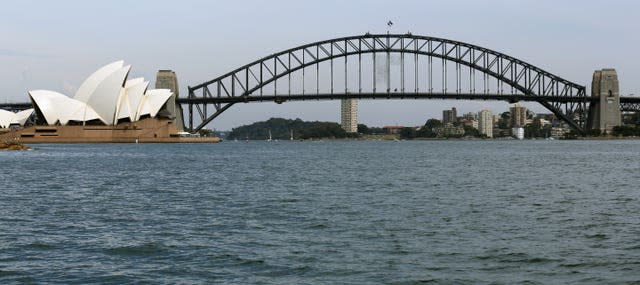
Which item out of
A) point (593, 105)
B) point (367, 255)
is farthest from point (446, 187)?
point (593, 105)

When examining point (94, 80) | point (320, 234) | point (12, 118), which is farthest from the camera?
point (12, 118)

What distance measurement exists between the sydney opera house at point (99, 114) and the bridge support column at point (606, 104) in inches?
3057

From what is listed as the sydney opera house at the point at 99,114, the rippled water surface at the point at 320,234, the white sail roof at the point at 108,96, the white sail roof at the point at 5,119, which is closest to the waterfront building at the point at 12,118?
the white sail roof at the point at 5,119

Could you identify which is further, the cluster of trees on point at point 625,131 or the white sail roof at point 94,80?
the cluster of trees on point at point 625,131

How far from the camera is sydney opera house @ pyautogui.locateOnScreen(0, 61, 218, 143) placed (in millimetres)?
126125

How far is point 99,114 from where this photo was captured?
129 metres

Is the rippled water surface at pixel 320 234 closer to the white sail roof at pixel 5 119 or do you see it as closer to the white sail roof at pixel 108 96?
the white sail roof at pixel 108 96

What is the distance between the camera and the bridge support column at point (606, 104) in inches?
6048

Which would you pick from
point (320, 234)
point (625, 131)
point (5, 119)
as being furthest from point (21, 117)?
point (320, 234)

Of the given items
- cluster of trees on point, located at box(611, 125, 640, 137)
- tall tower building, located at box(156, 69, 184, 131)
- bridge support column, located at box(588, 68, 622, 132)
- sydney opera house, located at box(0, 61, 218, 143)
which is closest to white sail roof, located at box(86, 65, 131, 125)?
sydney opera house, located at box(0, 61, 218, 143)

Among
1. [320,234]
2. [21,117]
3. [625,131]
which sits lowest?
[320,234]

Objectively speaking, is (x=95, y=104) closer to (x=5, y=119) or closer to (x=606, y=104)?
(x=5, y=119)

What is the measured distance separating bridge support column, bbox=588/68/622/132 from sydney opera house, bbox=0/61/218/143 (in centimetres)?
7765

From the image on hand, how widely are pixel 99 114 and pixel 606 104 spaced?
3533 inches
